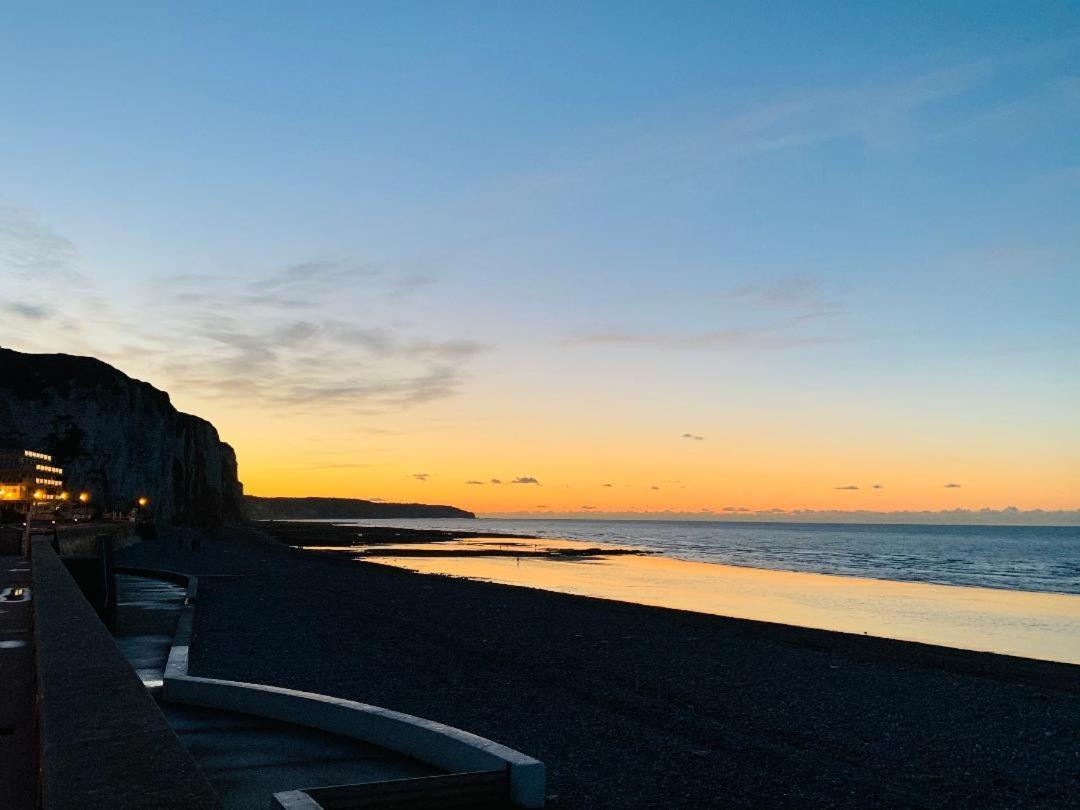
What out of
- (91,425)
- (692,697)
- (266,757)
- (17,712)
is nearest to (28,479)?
(91,425)

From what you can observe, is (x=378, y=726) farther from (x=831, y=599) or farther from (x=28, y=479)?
(x=28, y=479)

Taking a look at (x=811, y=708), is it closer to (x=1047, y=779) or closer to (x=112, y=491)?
(x=1047, y=779)

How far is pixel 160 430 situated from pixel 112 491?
9473 millimetres

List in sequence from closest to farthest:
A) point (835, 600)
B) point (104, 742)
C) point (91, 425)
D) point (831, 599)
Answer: point (104, 742), point (835, 600), point (831, 599), point (91, 425)

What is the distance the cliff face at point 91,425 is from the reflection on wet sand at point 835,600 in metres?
50.3

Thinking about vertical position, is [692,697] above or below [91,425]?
below

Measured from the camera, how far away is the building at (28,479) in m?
90.3

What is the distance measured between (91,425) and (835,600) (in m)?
86.6

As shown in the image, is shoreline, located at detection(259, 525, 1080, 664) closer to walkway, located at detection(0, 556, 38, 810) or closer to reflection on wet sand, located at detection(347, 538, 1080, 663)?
reflection on wet sand, located at detection(347, 538, 1080, 663)

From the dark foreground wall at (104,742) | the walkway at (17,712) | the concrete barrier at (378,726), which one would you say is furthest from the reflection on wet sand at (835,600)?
the dark foreground wall at (104,742)

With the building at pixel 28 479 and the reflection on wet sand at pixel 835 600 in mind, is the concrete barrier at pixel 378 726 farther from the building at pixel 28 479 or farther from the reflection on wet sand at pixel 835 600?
the building at pixel 28 479

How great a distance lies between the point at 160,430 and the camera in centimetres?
10369

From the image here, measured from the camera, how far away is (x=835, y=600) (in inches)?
1539

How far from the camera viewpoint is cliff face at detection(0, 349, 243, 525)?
96875 mm
